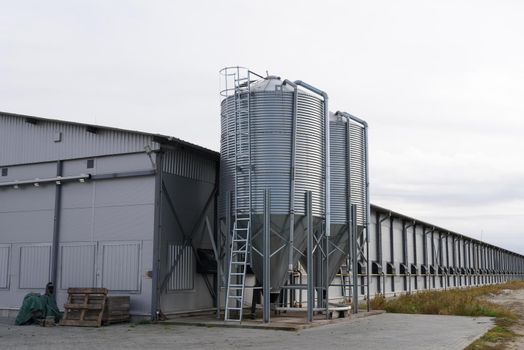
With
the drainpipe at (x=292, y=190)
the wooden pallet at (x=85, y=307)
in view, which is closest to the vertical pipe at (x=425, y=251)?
the drainpipe at (x=292, y=190)

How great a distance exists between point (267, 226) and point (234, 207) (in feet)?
5.20

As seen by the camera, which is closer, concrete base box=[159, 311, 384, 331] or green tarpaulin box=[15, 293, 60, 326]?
concrete base box=[159, 311, 384, 331]

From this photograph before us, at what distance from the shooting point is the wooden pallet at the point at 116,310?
701 inches

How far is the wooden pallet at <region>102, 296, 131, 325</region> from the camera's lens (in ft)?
58.4

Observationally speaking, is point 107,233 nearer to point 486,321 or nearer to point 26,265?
point 26,265

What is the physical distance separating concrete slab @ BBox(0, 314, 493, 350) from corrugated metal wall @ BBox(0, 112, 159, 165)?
19.6ft

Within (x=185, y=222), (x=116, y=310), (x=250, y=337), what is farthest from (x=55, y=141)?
(x=250, y=337)

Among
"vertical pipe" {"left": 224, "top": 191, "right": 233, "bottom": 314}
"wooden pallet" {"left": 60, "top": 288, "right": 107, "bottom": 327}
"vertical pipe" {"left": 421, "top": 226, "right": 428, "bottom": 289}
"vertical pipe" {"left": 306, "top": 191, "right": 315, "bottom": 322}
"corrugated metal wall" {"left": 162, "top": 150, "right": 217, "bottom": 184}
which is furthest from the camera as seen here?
"vertical pipe" {"left": 421, "top": 226, "right": 428, "bottom": 289}

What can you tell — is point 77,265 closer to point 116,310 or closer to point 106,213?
point 106,213

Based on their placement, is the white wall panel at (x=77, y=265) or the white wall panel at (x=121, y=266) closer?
the white wall panel at (x=121, y=266)

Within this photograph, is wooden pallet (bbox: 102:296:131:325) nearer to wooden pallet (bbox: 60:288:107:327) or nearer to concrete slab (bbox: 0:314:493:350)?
wooden pallet (bbox: 60:288:107:327)

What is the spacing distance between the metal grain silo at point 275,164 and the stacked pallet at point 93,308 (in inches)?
158

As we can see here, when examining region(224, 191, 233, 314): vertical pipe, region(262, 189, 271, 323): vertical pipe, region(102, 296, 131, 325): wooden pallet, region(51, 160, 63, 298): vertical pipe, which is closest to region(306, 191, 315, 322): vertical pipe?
region(262, 189, 271, 323): vertical pipe

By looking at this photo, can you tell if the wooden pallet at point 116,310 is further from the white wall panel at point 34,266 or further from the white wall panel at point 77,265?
the white wall panel at point 34,266
